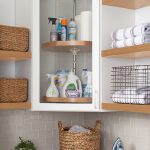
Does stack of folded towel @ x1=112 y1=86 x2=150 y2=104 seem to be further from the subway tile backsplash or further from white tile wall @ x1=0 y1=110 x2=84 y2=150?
white tile wall @ x1=0 y1=110 x2=84 y2=150

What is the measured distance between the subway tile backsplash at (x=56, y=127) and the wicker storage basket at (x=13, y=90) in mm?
226

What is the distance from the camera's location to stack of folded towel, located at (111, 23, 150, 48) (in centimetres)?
186

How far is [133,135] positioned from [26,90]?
75 centimetres

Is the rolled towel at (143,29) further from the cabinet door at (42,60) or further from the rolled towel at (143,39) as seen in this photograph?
the cabinet door at (42,60)

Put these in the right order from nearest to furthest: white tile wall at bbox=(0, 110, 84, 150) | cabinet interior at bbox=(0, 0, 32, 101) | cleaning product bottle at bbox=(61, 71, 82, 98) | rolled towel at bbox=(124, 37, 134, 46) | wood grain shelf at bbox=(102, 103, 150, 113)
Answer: wood grain shelf at bbox=(102, 103, 150, 113) → rolled towel at bbox=(124, 37, 134, 46) → cleaning product bottle at bbox=(61, 71, 82, 98) → cabinet interior at bbox=(0, 0, 32, 101) → white tile wall at bbox=(0, 110, 84, 150)

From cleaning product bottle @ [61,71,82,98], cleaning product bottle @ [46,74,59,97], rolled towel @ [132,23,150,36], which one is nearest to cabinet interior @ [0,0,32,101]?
cleaning product bottle @ [46,74,59,97]

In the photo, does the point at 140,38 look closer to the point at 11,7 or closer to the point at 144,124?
the point at 144,124

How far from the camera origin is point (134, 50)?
187 cm

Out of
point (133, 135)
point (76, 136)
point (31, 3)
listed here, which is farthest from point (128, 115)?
point (31, 3)

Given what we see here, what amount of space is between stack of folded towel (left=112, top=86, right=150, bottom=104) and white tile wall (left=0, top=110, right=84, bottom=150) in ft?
2.61

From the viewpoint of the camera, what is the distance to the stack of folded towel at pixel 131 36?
1.86 m

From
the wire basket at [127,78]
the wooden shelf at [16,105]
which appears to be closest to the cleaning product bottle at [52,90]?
the wooden shelf at [16,105]

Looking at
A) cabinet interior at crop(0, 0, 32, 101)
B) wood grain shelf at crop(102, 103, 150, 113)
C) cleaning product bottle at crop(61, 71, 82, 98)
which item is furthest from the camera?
cabinet interior at crop(0, 0, 32, 101)

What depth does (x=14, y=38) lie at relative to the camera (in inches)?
89.8
